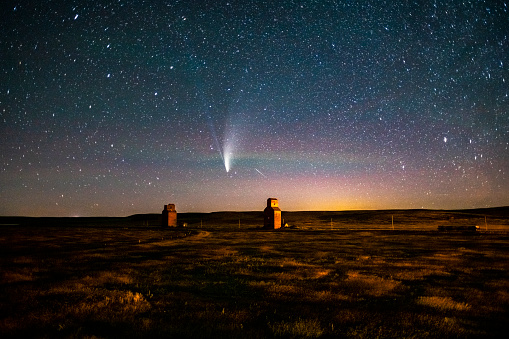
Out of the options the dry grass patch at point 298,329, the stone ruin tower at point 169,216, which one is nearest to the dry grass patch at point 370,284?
the dry grass patch at point 298,329

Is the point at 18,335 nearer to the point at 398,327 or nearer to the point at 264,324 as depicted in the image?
the point at 264,324

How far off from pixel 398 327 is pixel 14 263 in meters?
21.3

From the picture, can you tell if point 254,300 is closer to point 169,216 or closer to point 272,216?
point 272,216

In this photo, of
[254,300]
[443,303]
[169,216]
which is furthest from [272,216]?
[443,303]

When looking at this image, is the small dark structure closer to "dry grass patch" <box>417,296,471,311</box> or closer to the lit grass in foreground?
the lit grass in foreground

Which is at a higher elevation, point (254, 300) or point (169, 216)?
point (169, 216)

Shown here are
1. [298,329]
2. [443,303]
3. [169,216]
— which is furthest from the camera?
[169,216]

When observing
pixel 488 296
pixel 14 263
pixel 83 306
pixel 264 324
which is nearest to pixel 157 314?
pixel 83 306

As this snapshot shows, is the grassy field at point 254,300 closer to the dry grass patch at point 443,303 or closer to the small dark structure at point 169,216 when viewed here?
the dry grass patch at point 443,303

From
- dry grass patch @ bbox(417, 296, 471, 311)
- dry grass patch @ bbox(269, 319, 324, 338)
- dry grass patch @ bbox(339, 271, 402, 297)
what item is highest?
dry grass patch @ bbox(269, 319, 324, 338)

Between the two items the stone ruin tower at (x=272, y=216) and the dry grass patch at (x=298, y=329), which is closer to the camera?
the dry grass patch at (x=298, y=329)

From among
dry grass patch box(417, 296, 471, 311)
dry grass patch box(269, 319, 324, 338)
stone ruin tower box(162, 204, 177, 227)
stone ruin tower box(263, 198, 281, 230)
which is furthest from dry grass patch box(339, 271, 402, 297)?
stone ruin tower box(162, 204, 177, 227)

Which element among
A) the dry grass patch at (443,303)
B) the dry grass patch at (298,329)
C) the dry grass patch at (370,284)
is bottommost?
the dry grass patch at (370,284)

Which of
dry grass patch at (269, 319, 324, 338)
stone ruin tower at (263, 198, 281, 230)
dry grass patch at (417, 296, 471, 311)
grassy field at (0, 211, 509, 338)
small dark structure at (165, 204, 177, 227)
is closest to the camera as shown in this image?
dry grass patch at (269, 319, 324, 338)
